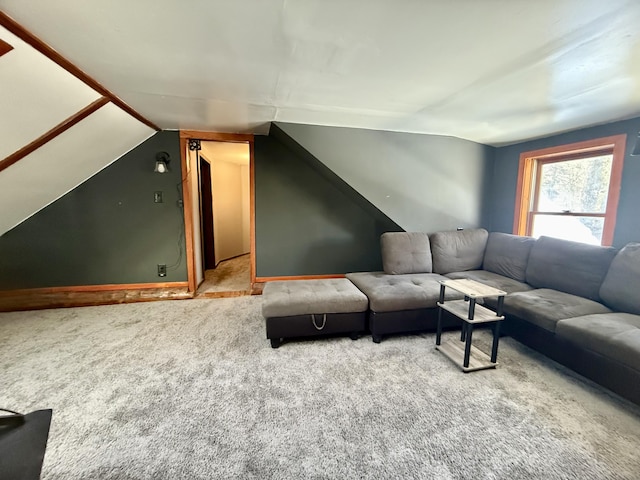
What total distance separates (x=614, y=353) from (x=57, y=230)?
5184 millimetres

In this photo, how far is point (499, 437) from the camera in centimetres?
146

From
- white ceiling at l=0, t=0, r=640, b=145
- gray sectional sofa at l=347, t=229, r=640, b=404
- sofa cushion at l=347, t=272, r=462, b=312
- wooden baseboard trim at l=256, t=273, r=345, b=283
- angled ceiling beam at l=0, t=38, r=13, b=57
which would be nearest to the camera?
white ceiling at l=0, t=0, r=640, b=145

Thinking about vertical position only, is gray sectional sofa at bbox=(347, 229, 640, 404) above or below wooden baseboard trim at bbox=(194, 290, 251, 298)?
above

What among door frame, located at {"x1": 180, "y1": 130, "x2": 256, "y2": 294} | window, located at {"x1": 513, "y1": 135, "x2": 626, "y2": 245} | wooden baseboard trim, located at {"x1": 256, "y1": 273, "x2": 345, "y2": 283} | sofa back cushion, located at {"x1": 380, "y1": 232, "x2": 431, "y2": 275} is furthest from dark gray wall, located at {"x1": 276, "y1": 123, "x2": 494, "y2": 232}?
wooden baseboard trim, located at {"x1": 256, "y1": 273, "x2": 345, "y2": 283}

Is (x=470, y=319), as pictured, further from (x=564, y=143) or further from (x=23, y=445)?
(x=564, y=143)

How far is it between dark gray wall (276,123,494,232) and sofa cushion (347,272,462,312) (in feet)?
2.97

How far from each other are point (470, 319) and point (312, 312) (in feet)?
3.98

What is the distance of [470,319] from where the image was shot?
6.63 feet

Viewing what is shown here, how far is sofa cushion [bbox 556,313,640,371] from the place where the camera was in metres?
1.64

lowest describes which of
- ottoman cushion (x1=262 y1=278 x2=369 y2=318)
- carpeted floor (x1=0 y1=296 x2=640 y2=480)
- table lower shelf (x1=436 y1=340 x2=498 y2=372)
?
carpeted floor (x1=0 y1=296 x2=640 y2=480)

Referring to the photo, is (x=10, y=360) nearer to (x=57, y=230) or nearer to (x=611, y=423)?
(x=57, y=230)

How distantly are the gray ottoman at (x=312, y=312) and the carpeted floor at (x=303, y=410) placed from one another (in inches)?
5.3

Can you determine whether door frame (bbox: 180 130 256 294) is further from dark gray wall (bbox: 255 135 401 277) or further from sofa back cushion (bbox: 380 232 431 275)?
sofa back cushion (bbox: 380 232 431 275)

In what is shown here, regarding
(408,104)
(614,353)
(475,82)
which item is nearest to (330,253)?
(408,104)
